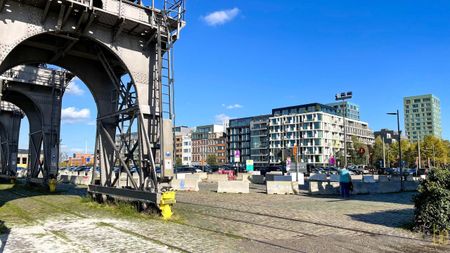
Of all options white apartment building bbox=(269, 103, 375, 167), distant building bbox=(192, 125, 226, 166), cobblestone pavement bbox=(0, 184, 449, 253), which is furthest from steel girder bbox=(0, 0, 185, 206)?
distant building bbox=(192, 125, 226, 166)

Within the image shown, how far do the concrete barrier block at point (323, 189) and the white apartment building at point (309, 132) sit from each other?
102 m

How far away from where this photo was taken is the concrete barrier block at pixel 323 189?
950 inches

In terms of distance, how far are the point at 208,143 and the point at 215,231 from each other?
159074 mm

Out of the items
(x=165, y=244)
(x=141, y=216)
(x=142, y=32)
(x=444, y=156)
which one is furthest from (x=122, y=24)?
(x=444, y=156)

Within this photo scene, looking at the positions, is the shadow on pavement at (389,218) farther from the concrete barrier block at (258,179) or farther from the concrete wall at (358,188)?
the concrete barrier block at (258,179)

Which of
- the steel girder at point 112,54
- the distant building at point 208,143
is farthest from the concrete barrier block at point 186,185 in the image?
the distant building at point 208,143

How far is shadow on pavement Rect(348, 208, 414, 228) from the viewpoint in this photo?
1221 centimetres

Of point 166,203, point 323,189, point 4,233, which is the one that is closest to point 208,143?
point 323,189

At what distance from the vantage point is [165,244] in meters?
8.81

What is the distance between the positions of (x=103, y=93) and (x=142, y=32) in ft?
14.4

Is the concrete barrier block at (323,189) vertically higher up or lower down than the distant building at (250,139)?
lower down

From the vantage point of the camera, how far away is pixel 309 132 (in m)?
133

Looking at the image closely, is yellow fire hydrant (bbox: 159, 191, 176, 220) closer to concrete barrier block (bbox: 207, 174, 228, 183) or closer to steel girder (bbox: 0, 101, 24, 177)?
concrete barrier block (bbox: 207, 174, 228, 183)

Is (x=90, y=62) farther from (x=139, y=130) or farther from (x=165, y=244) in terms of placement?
(x=165, y=244)
